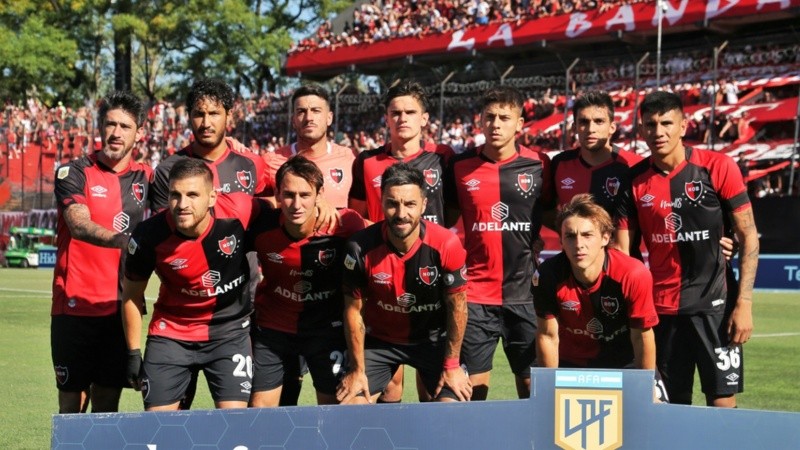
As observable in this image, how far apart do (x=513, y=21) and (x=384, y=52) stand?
17.7ft

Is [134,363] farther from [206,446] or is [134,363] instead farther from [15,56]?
[15,56]

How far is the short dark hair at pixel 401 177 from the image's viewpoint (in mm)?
6355

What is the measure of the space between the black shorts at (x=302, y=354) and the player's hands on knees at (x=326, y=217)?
2.08 ft

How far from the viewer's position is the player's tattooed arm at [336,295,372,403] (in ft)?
21.4

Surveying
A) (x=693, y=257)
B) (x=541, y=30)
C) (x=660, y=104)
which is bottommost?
(x=693, y=257)

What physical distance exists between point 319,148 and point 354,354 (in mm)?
1883

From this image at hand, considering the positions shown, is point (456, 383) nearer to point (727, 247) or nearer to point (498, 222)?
point (498, 222)

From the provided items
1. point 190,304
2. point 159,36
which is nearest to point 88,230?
point 190,304

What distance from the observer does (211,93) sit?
7.24 meters

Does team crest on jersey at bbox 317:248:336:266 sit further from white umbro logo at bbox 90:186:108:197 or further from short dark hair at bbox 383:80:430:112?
white umbro logo at bbox 90:186:108:197

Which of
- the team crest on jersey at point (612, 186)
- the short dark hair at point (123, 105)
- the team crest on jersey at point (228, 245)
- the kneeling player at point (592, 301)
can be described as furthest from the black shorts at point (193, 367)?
the team crest on jersey at point (612, 186)

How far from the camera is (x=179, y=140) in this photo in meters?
38.0

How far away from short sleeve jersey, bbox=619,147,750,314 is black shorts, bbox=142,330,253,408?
2587 mm

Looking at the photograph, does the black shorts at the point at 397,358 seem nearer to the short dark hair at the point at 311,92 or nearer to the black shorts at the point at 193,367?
the black shorts at the point at 193,367
